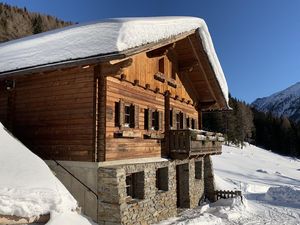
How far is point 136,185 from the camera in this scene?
13.8 m

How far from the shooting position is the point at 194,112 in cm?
2178

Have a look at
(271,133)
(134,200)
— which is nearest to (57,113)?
(134,200)

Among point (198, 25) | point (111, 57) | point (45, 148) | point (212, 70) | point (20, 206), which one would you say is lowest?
point (20, 206)

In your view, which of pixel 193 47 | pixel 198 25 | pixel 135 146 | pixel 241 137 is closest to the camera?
pixel 135 146

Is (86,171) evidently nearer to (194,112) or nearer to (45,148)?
(45,148)

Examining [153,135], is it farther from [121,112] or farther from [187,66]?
[187,66]

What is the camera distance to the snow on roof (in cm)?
1142

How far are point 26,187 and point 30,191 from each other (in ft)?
0.75

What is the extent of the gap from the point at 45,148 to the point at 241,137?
62334 millimetres

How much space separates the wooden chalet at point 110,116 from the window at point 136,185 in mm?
40

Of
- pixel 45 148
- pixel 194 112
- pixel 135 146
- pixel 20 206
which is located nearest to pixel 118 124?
pixel 135 146

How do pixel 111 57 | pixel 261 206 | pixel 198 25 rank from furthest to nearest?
pixel 261 206, pixel 198 25, pixel 111 57

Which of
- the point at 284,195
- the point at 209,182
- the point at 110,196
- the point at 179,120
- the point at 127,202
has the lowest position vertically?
the point at 284,195

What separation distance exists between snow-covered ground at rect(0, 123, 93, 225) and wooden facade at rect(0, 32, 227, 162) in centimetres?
217
